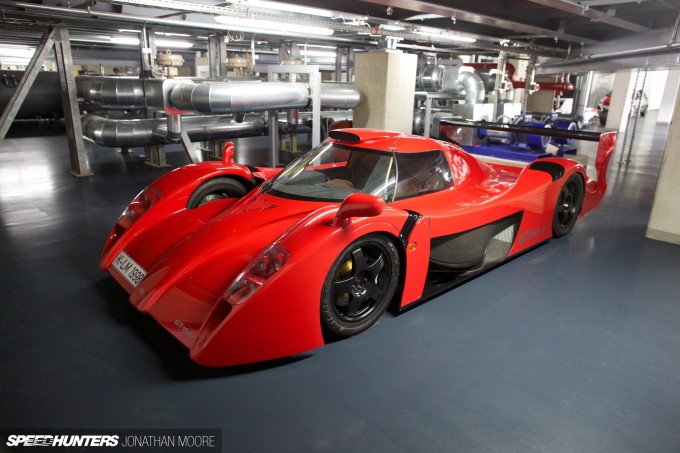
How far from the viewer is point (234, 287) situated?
2.43 meters

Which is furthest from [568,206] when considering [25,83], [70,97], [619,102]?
[619,102]

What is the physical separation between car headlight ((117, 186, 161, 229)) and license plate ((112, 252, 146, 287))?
1.08ft

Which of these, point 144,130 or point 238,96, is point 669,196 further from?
point 144,130

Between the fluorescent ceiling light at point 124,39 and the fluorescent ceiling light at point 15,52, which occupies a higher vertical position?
the fluorescent ceiling light at point 124,39

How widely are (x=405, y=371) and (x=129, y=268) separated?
1.97 m

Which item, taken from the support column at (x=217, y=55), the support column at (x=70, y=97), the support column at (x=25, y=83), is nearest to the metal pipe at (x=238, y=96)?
the support column at (x=70, y=97)

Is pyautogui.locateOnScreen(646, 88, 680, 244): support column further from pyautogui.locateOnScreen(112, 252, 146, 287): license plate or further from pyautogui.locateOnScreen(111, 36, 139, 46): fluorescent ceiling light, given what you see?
pyautogui.locateOnScreen(111, 36, 139, 46): fluorescent ceiling light

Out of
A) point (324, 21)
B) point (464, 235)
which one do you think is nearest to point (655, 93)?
point (324, 21)

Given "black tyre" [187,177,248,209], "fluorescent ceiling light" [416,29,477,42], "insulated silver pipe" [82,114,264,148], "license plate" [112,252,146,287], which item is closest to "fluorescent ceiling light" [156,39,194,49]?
"insulated silver pipe" [82,114,264,148]

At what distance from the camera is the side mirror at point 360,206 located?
2492mm

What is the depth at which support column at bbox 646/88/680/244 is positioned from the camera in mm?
4605

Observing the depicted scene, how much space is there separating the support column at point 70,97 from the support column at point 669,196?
7.81 meters

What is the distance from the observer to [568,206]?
16.0ft

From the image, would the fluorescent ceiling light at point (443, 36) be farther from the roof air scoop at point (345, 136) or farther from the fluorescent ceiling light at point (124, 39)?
the fluorescent ceiling light at point (124, 39)
